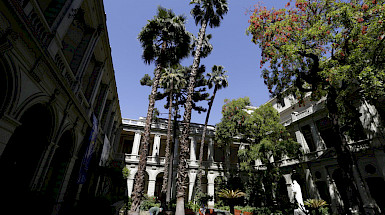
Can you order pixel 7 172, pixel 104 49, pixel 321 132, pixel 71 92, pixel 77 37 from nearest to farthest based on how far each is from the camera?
pixel 7 172 → pixel 71 92 → pixel 77 37 → pixel 104 49 → pixel 321 132

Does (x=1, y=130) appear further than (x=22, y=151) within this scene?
No

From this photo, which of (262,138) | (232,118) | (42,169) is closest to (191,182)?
(232,118)

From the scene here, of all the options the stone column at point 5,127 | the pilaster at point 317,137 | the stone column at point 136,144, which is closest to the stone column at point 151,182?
the stone column at point 136,144

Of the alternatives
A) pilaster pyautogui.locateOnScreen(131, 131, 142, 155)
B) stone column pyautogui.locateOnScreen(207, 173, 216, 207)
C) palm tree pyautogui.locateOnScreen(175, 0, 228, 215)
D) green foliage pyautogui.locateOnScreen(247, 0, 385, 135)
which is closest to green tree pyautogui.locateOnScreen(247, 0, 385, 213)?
green foliage pyautogui.locateOnScreen(247, 0, 385, 135)

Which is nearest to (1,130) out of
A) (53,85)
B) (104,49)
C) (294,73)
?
(53,85)

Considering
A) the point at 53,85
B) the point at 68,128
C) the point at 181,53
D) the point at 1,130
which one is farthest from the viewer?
the point at 181,53

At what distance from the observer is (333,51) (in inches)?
417

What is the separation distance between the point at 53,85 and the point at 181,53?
1047 cm

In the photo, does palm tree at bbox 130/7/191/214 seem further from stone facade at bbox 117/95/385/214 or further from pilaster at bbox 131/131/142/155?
pilaster at bbox 131/131/142/155

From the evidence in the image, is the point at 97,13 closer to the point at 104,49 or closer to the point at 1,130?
the point at 104,49

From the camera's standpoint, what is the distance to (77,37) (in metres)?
9.25

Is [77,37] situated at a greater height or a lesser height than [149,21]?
lesser

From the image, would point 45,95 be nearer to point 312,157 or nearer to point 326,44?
point 326,44

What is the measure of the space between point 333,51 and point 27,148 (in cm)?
1630
